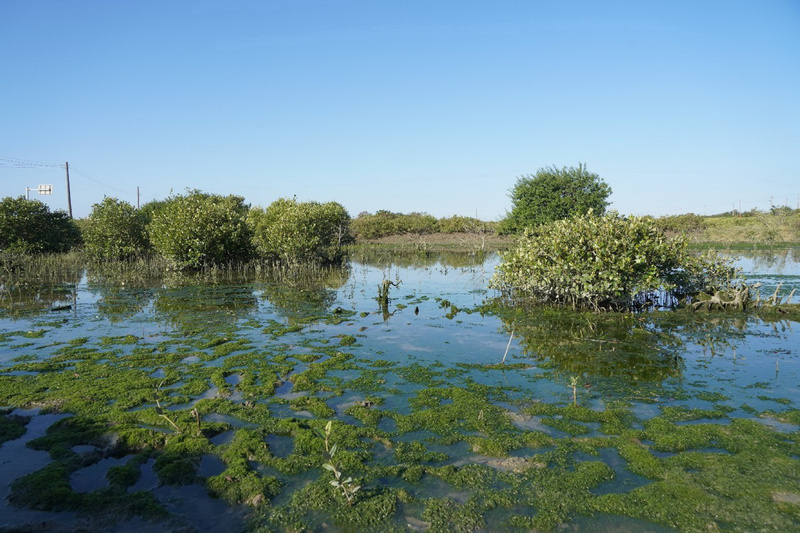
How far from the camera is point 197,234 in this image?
2603 centimetres

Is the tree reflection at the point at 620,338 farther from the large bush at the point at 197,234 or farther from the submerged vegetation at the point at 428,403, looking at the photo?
the large bush at the point at 197,234

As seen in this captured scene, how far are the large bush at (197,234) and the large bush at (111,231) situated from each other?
6.10ft

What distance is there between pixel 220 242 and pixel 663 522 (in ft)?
87.4

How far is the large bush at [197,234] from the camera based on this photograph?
25750 millimetres

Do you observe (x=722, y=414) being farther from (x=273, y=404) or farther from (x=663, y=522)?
(x=273, y=404)

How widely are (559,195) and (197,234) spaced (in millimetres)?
21797

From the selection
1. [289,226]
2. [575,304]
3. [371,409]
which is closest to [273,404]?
[371,409]

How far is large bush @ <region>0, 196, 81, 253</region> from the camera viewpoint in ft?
93.3

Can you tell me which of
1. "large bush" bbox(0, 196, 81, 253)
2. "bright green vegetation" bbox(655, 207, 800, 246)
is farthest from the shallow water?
"bright green vegetation" bbox(655, 207, 800, 246)

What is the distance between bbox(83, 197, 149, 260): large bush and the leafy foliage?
2513 cm

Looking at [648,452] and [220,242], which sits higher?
[220,242]

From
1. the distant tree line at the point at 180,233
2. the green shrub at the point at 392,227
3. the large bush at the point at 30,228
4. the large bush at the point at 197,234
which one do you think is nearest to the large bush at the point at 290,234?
the distant tree line at the point at 180,233

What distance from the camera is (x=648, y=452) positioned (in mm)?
6082

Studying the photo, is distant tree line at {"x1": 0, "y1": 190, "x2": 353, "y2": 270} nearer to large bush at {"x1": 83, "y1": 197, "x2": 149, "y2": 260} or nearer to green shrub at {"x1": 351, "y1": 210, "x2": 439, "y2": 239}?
large bush at {"x1": 83, "y1": 197, "x2": 149, "y2": 260}
